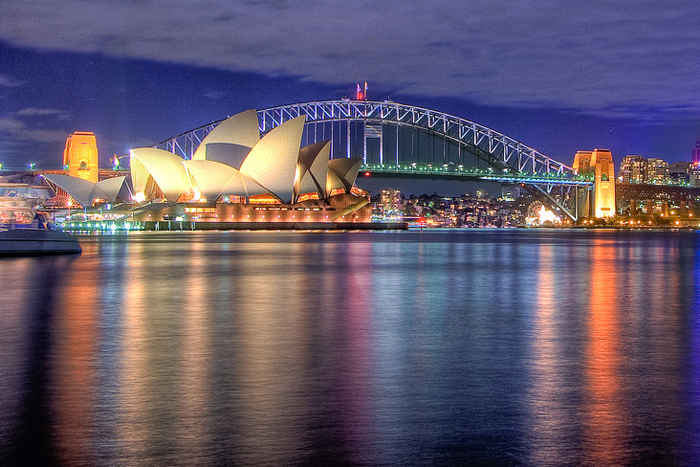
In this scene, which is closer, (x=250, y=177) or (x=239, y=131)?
(x=239, y=131)

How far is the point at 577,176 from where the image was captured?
110500mm

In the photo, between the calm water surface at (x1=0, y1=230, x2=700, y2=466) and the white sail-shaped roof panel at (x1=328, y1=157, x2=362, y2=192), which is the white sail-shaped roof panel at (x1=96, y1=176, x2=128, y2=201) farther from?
the calm water surface at (x1=0, y1=230, x2=700, y2=466)

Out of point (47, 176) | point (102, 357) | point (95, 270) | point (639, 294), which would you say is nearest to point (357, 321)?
point (102, 357)

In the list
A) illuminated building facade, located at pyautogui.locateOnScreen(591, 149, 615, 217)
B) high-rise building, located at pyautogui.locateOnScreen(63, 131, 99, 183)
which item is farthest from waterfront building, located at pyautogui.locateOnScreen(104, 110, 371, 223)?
illuminated building facade, located at pyautogui.locateOnScreen(591, 149, 615, 217)

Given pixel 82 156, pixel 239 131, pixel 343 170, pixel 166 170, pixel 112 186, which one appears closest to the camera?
pixel 239 131

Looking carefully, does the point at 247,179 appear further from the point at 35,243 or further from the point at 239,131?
the point at 35,243

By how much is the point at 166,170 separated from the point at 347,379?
3175 inches

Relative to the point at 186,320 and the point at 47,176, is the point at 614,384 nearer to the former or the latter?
the point at 186,320

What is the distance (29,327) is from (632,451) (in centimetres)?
778

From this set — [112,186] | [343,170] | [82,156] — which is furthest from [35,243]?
[82,156]

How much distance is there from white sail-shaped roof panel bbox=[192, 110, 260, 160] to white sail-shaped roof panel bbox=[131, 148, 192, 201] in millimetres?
6125

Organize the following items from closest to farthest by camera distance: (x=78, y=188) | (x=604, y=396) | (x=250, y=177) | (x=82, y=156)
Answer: (x=604, y=396), (x=250, y=177), (x=78, y=188), (x=82, y=156)

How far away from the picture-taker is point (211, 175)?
267 feet

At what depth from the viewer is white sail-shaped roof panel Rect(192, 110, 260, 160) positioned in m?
78.2
